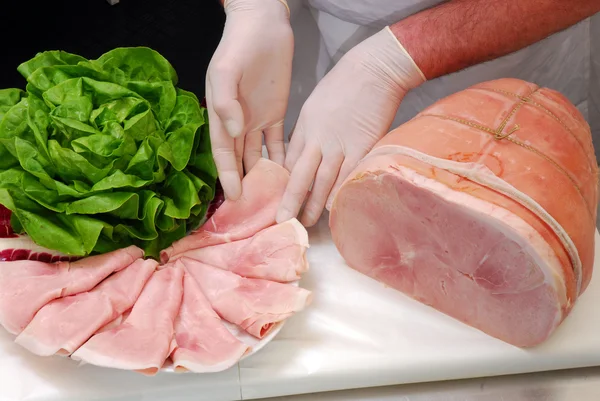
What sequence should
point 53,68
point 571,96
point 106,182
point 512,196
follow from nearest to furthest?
point 512,196 < point 106,182 < point 53,68 < point 571,96

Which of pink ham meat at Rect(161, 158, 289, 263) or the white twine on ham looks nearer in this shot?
the white twine on ham

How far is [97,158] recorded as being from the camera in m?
1.26

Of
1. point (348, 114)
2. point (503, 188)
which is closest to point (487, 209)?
point (503, 188)

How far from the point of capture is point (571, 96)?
182 centimetres

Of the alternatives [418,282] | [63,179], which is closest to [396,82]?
[418,282]

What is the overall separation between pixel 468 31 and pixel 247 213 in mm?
638

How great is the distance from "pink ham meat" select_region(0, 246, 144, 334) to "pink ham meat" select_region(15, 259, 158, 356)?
0.05ft

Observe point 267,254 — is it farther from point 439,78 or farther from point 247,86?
point 439,78

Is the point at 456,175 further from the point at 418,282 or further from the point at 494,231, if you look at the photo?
the point at 418,282

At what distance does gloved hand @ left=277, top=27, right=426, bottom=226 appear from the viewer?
4.83ft

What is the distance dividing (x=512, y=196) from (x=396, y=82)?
469 millimetres

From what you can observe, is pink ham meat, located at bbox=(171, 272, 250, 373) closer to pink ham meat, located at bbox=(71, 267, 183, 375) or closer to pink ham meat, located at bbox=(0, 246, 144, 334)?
pink ham meat, located at bbox=(71, 267, 183, 375)

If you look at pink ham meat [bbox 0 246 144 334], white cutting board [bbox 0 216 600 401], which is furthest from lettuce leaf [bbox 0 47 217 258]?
white cutting board [bbox 0 216 600 401]

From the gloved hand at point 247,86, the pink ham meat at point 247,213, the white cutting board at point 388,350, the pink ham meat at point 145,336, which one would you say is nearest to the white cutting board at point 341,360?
the white cutting board at point 388,350
